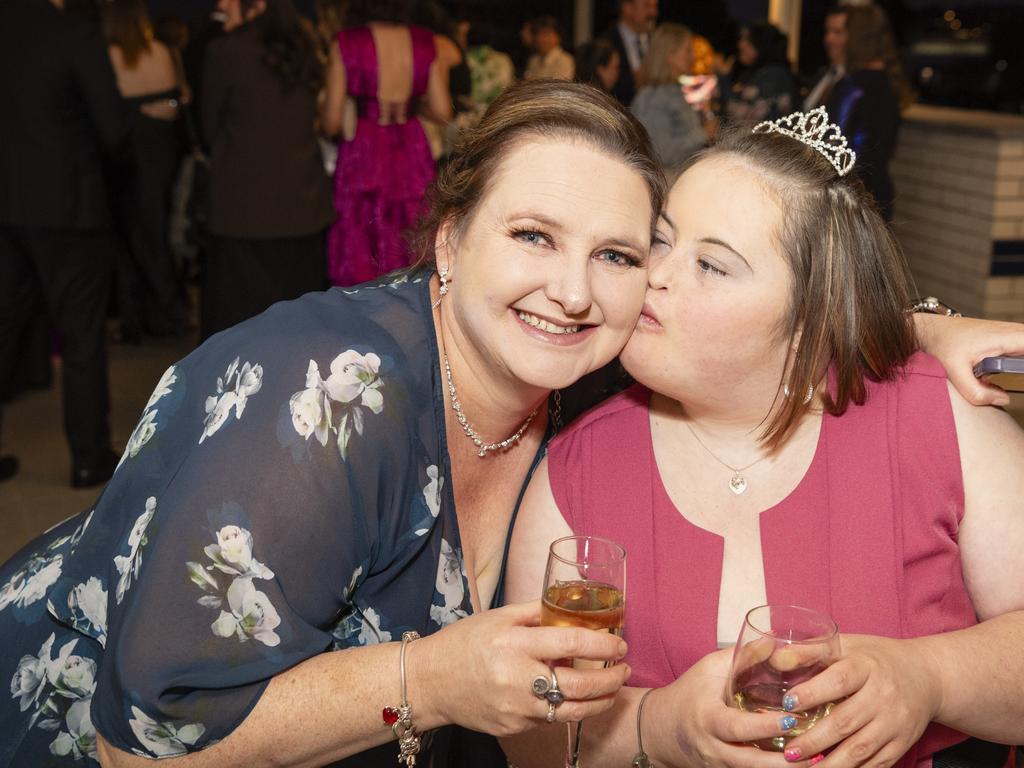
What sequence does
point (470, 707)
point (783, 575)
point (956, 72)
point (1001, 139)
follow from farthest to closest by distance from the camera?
point (956, 72)
point (1001, 139)
point (783, 575)
point (470, 707)

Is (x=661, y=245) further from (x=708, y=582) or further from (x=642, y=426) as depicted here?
(x=708, y=582)

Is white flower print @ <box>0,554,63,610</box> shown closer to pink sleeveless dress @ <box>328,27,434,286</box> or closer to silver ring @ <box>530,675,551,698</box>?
silver ring @ <box>530,675,551,698</box>

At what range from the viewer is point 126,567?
1523 millimetres

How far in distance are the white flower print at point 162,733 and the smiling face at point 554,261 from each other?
67 cm

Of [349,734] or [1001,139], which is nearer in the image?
[349,734]

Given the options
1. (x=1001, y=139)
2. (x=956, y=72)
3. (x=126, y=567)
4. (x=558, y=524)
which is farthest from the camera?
(x=956, y=72)

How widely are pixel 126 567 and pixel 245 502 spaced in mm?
239

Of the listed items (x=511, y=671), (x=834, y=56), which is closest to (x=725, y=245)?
(x=511, y=671)

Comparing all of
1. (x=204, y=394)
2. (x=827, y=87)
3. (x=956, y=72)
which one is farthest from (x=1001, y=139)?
(x=204, y=394)

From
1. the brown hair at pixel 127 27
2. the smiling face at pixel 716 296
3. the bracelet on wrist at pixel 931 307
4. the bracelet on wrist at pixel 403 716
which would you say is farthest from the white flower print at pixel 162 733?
the brown hair at pixel 127 27

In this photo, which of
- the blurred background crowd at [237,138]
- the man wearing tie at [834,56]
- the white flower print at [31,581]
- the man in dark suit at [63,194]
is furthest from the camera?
the man wearing tie at [834,56]

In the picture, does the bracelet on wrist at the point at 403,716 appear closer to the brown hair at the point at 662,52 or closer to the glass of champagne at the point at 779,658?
the glass of champagne at the point at 779,658

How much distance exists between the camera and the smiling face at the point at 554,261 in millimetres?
1591

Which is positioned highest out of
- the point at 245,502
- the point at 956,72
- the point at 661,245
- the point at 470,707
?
the point at 661,245
